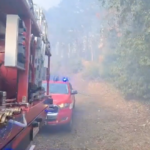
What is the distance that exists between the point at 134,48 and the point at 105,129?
4.63 metres

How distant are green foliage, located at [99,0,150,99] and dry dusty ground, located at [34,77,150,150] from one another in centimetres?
91

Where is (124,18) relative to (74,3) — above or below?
below

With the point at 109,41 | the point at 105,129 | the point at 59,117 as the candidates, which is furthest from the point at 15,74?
the point at 109,41

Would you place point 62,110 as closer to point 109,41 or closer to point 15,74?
point 15,74

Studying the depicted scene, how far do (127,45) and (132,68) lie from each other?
5.35 feet

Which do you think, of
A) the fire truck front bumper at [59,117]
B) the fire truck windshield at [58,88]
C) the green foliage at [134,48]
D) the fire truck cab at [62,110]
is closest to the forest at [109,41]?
the green foliage at [134,48]

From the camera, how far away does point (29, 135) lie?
3305mm

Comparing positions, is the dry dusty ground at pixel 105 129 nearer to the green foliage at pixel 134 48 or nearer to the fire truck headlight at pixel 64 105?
the fire truck headlight at pixel 64 105

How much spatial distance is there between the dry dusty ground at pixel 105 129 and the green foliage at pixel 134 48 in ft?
2.98

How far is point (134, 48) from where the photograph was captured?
1177 centimetres

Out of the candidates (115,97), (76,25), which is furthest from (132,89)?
(76,25)

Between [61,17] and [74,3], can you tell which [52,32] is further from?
[74,3]

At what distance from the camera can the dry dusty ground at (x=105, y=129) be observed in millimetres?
6797

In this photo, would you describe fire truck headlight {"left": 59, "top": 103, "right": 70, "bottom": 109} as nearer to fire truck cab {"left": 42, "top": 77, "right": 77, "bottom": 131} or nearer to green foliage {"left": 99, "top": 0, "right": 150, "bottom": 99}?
fire truck cab {"left": 42, "top": 77, "right": 77, "bottom": 131}
